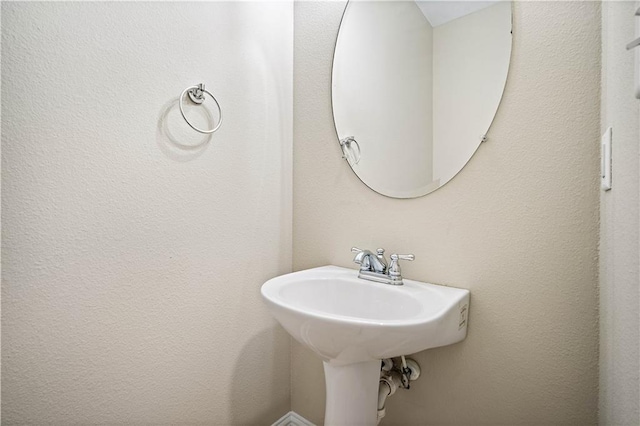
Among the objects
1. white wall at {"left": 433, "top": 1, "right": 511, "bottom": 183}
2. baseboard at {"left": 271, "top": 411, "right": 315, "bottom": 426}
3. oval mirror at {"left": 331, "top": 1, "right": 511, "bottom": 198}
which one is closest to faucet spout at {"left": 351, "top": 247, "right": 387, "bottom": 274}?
oval mirror at {"left": 331, "top": 1, "right": 511, "bottom": 198}

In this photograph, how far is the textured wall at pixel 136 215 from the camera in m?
0.72

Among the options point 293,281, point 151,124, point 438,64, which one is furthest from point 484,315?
point 151,124

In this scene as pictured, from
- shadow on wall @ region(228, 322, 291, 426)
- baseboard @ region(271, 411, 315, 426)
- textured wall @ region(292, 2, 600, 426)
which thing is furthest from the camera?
baseboard @ region(271, 411, 315, 426)

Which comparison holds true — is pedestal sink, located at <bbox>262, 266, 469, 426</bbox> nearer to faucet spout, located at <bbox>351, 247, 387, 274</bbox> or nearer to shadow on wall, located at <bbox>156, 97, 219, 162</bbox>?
faucet spout, located at <bbox>351, 247, 387, 274</bbox>

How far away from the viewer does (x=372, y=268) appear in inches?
40.3

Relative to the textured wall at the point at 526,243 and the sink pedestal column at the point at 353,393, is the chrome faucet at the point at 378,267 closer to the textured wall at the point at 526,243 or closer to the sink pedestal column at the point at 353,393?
the textured wall at the point at 526,243

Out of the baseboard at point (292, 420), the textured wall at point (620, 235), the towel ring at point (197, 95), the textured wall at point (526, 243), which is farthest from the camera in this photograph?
the baseboard at point (292, 420)

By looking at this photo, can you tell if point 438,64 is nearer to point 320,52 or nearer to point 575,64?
point 575,64

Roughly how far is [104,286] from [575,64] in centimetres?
138

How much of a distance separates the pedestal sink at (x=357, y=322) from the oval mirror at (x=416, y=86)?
355 millimetres

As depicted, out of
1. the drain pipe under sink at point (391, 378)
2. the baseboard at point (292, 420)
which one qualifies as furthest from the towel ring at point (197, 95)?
the baseboard at point (292, 420)

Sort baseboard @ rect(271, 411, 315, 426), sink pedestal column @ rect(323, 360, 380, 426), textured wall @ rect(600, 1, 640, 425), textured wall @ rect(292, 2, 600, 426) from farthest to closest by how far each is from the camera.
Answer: baseboard @ rect(271, 411, 315, 426) < sink pedestal column @ rect(323, 360, 380, 426) < textured wall @ rect(292, 2, 600, 426) < textured wall @ rect(600, 1, 640, 425)

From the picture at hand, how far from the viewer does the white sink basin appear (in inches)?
25.9

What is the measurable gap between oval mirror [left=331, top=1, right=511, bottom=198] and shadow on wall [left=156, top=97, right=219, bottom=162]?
20.2 inches
